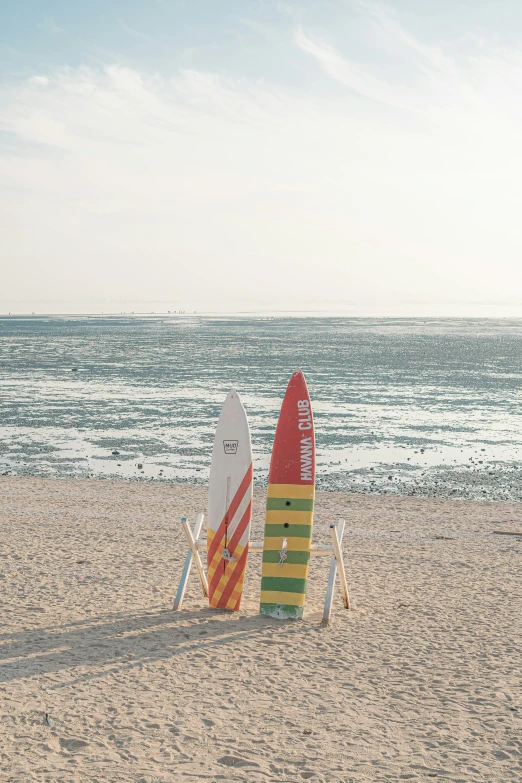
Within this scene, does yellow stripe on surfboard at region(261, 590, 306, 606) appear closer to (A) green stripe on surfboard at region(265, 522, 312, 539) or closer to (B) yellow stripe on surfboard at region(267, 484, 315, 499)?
(A) green stripe on surfboard at region(265, 522, 312, 539)

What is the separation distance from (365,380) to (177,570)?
27.5 meters

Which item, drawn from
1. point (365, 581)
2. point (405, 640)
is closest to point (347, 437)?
point (365, 581)

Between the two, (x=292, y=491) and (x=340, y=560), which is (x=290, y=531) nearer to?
(x=292, y=491)

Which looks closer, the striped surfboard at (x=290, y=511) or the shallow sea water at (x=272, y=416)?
the striped surfboard at (x=290, y=511)

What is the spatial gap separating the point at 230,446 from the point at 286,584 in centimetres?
160

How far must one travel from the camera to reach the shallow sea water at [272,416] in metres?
17.8

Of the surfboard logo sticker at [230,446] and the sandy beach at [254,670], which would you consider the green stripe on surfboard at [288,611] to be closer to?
the sandy beach at [254,670]

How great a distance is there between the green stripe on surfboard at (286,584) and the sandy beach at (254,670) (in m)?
0.34

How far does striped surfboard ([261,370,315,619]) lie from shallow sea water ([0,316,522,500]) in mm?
7902

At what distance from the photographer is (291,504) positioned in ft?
27.5

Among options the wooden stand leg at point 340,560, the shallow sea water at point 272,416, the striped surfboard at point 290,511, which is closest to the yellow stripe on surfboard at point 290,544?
the striped surfboard at point 290,511

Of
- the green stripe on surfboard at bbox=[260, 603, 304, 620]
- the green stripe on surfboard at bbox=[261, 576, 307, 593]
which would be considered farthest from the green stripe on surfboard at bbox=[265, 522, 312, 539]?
the green stripe on surfboard at bbox=[260, 603, 304, 620]

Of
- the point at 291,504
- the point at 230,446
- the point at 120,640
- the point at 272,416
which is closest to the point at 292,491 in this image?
the point at 291,504

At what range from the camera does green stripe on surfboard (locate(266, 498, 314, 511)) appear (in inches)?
329
